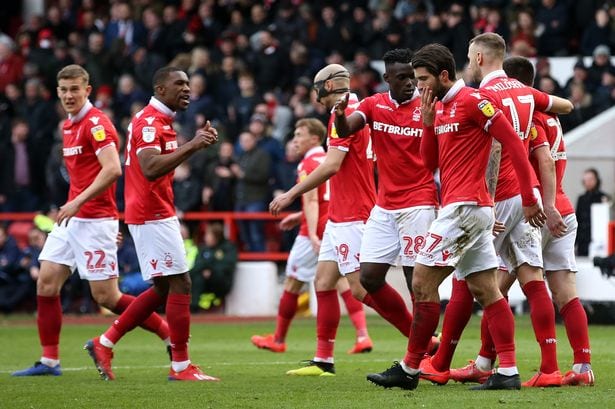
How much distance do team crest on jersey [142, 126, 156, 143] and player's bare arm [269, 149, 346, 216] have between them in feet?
3.40

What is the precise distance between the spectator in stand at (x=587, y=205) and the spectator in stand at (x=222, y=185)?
17.5 feet

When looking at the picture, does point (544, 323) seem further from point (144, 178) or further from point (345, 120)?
point (144, 178)

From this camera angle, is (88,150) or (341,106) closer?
(341,106)

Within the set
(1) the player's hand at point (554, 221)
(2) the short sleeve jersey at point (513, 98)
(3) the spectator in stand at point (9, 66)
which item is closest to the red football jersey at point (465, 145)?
(2) the short sleeve jersey at point (513, 98)

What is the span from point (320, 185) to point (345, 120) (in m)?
3.06

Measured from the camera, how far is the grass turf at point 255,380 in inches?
343

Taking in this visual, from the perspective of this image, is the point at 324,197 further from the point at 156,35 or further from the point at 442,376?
the point at 156,35

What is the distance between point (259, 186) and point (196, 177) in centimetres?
111

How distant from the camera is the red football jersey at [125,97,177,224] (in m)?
10.5

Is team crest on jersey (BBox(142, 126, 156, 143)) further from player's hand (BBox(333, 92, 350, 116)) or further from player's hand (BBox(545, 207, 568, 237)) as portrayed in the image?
player's hand (BBox(545, 207, 568, 237))

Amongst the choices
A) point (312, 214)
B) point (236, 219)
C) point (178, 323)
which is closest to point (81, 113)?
point (178, 323)

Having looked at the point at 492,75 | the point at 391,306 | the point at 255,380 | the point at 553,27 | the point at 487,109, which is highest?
the point at 553,27

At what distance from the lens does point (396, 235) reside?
10336 mm

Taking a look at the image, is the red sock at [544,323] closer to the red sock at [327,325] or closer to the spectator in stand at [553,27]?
the red sock at [327,325]
